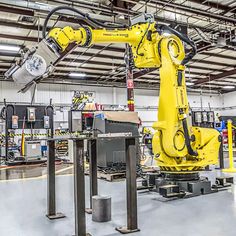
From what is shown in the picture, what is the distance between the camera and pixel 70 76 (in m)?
17.9

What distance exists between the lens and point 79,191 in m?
2.54

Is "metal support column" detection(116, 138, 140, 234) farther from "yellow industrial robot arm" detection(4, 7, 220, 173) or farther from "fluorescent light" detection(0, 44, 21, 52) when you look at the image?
"fluorescent light" detection(0, 44, 21, 52)

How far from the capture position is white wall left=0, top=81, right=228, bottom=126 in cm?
1732

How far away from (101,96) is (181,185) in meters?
15.8

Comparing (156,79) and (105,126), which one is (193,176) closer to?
(105,126)

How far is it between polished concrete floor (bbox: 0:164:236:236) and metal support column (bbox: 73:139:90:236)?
0.18 meters

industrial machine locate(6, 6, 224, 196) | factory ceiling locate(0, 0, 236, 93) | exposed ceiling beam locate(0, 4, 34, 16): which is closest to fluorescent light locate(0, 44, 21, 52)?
factory ceiling locate(0, 0, 236, 93)

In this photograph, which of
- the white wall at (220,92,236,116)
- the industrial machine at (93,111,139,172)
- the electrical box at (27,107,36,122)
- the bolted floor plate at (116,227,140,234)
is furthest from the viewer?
the white wall at (220,92,236,116)

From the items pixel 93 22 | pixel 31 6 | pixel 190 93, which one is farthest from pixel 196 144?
pixel 190 93

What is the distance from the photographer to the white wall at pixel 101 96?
17.3 m

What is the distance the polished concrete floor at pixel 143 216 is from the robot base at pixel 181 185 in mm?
126

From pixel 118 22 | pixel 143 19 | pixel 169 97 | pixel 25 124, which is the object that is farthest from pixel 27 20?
pixel 169 97

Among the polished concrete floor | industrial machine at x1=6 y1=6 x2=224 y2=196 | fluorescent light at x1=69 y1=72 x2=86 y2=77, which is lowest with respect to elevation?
the polished concrete floor

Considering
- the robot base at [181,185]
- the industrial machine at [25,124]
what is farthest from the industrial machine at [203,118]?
the robot base at [181,185]
